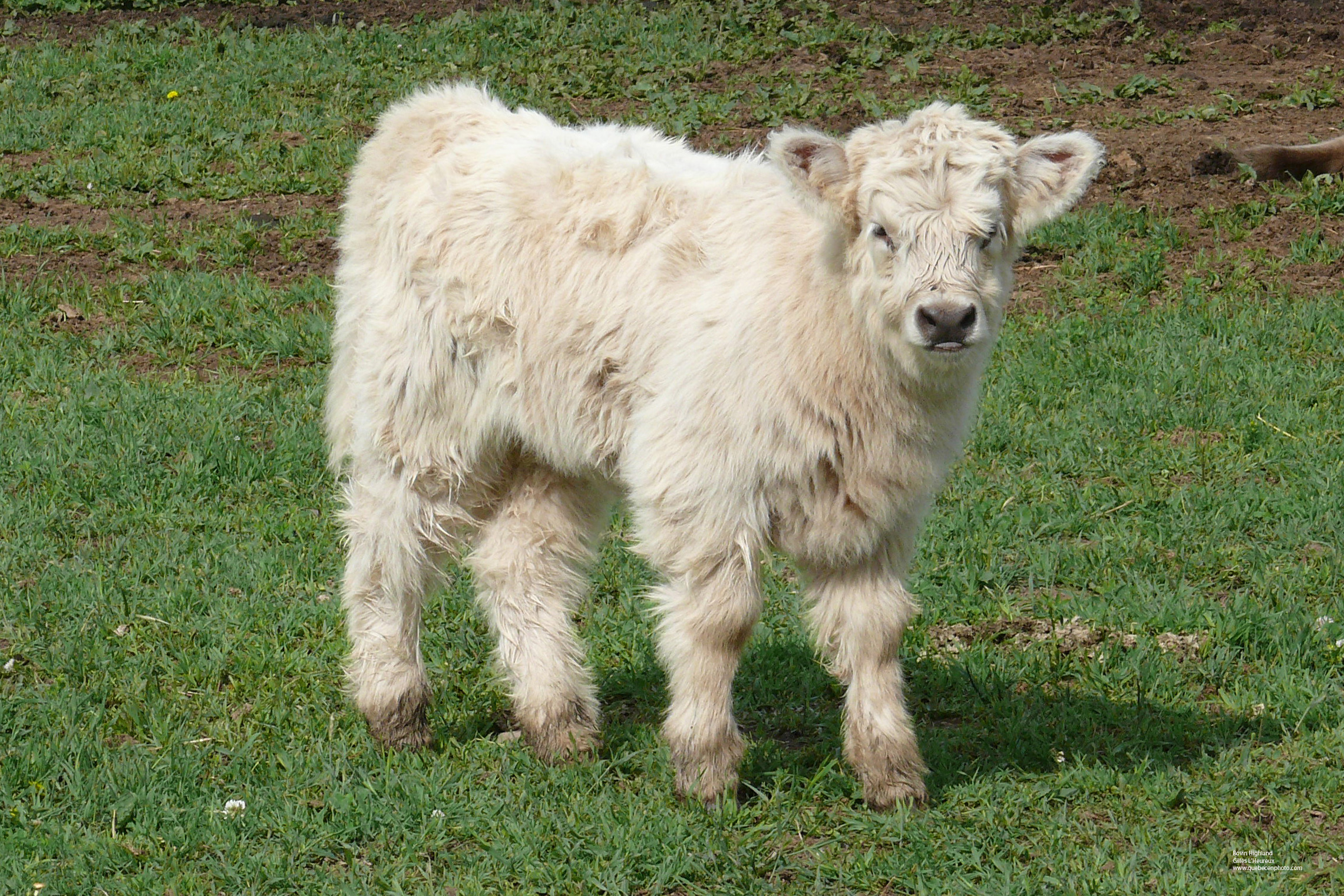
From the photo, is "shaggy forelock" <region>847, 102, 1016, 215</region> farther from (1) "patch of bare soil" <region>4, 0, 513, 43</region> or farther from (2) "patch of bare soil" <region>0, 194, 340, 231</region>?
(1) "patch of bare soil" <region>4, 0, 513, 43</region>

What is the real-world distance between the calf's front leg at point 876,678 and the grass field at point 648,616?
0.12m

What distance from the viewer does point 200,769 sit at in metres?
5.00

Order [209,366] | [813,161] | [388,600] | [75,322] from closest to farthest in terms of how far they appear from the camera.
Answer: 1. [813,161]
2. [388,600]
3. [209,366]
4. [75,322]

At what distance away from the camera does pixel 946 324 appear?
14.1ft

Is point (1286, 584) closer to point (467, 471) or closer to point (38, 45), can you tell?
point (467, 471)

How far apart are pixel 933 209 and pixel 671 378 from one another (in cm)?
97

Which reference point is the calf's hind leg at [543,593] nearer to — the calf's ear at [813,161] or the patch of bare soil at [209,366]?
the calf's ear at [813,161]

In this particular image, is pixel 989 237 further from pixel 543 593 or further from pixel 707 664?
pixel 543 593

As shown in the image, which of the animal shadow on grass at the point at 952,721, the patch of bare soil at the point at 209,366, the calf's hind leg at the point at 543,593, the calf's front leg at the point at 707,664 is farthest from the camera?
the patch of bare soil at the point at 209,366

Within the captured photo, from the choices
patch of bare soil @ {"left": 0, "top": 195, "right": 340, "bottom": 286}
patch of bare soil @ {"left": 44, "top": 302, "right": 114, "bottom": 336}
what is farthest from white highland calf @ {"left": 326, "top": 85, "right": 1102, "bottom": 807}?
patch of bare soil @ {"left": 0, "top": 195, "right": 340, "bottom": 286}

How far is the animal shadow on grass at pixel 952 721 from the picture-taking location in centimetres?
509

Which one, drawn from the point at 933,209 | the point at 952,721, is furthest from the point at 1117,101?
the point at 933,209

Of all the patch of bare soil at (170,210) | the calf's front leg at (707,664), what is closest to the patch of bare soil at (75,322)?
the patch of bare soil at (170,210)

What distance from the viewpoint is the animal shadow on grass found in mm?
5094
